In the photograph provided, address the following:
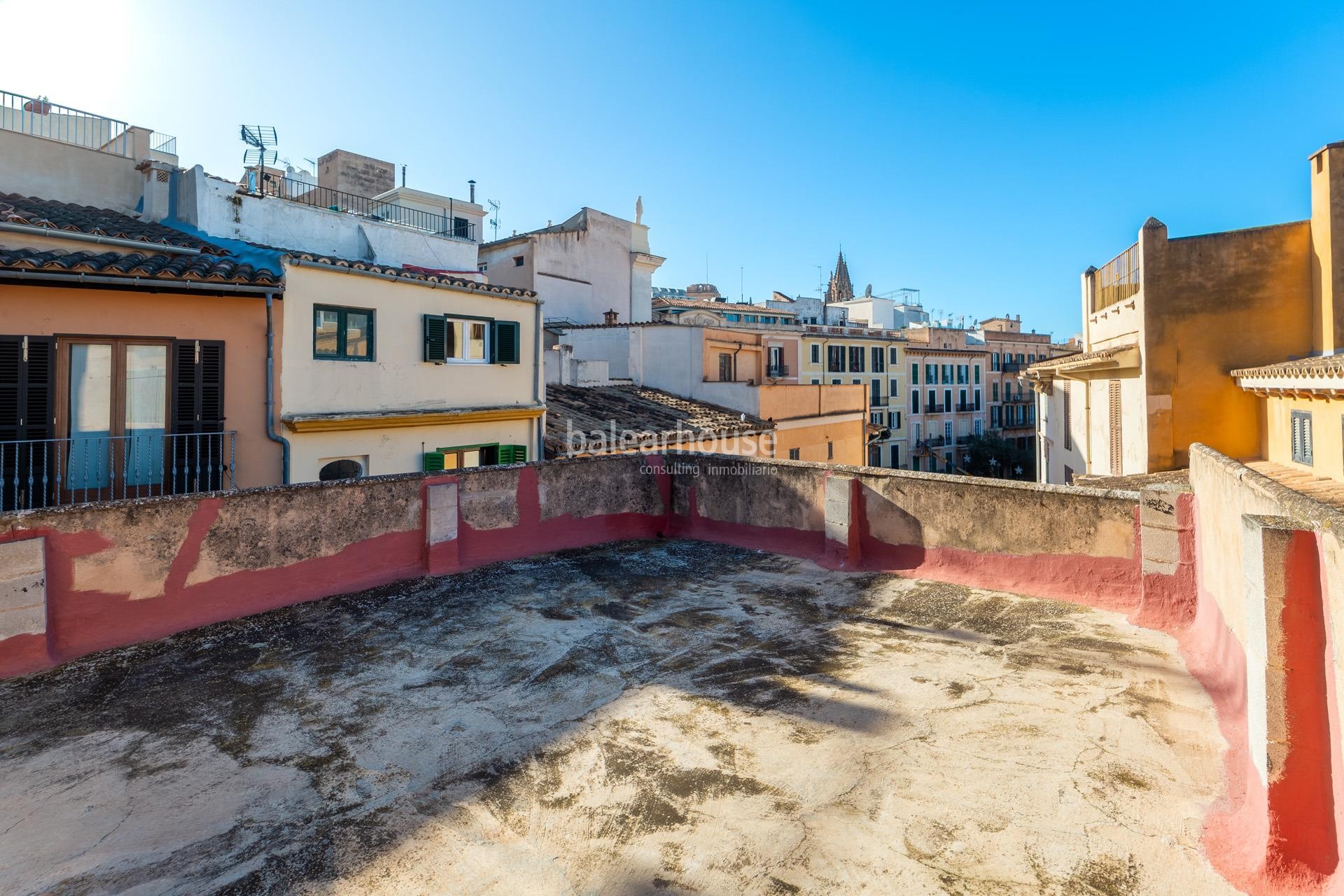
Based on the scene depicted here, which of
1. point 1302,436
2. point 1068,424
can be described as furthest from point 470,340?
point 1068,424

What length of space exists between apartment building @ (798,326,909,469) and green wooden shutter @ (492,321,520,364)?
2674 centimetres

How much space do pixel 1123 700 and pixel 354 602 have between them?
7432 mm

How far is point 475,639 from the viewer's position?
704 centimetres

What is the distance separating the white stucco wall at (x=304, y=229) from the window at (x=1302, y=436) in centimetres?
1914

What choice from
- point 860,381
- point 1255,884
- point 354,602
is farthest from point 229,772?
point 860,381

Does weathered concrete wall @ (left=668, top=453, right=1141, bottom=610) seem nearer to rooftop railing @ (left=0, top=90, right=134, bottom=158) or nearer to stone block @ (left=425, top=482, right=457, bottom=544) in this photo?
stone block @ (left=425, top=482, right=457, bottom=544)

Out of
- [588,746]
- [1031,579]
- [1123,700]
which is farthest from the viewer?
[1031,579]

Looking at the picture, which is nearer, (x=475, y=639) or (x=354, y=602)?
(x=475, y=639)

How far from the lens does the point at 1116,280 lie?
56.5 ft

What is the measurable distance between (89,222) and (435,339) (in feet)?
18.9

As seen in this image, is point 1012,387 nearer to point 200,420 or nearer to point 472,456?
point 472,456

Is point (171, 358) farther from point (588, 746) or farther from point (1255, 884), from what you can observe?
point (1255, 884)

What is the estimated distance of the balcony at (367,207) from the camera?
64.7ft

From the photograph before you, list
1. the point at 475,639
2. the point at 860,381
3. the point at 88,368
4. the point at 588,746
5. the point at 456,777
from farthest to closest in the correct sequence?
the point at 860,381 < the point at 88,368 < the point at 475,639 < the point at 588,746 < the point at 456,777
